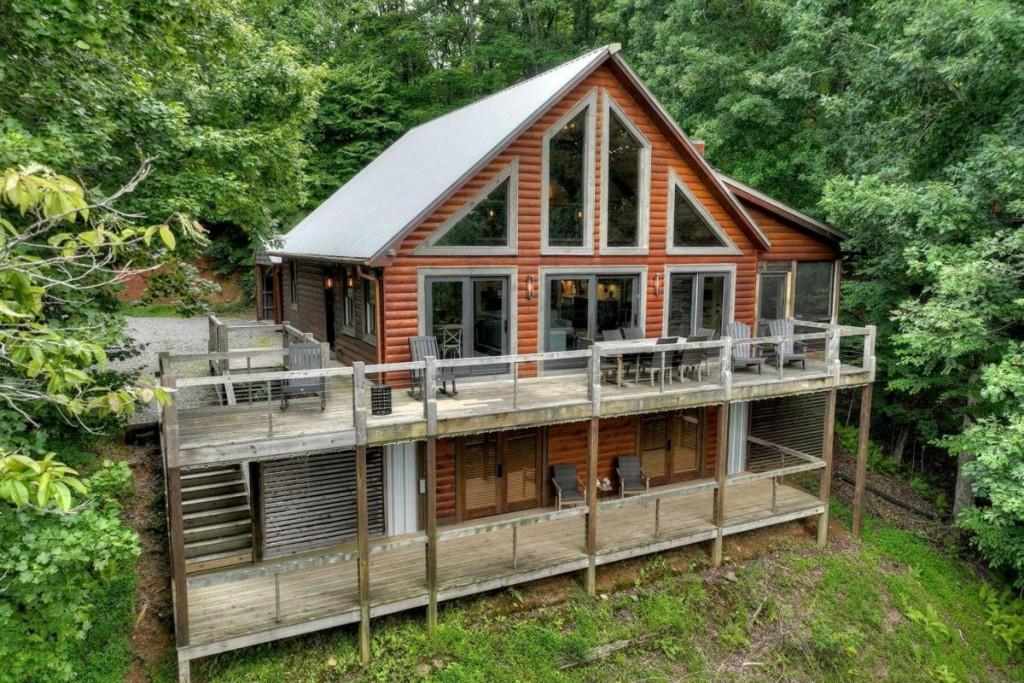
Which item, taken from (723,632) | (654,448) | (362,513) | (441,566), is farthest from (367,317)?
(723,632)

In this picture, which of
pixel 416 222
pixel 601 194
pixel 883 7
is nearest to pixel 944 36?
pixel 883 7

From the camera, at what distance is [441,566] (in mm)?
10352

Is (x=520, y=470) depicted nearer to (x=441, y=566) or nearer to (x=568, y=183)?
(x=441, y=566)

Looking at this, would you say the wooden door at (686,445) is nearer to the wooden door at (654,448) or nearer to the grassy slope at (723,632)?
the wooden door at (654,448)

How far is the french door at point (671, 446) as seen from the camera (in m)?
13.5

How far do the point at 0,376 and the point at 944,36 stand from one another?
1593 cm

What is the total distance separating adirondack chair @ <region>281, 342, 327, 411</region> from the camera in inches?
372

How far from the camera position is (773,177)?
19562mm

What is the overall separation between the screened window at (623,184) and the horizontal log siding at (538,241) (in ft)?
0.89

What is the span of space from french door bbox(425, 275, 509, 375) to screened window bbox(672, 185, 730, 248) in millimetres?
3919

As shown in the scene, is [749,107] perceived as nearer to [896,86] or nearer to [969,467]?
[896,86]

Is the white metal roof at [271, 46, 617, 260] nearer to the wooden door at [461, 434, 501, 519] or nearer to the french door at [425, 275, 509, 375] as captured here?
the french door at [425, 275, 509, 375]

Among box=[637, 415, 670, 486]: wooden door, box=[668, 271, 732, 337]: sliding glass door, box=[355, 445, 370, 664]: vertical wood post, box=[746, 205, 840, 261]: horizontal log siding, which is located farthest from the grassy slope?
box=[746, 205, 840, 261]: horizontal log siding

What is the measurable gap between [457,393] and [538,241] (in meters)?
3.21
